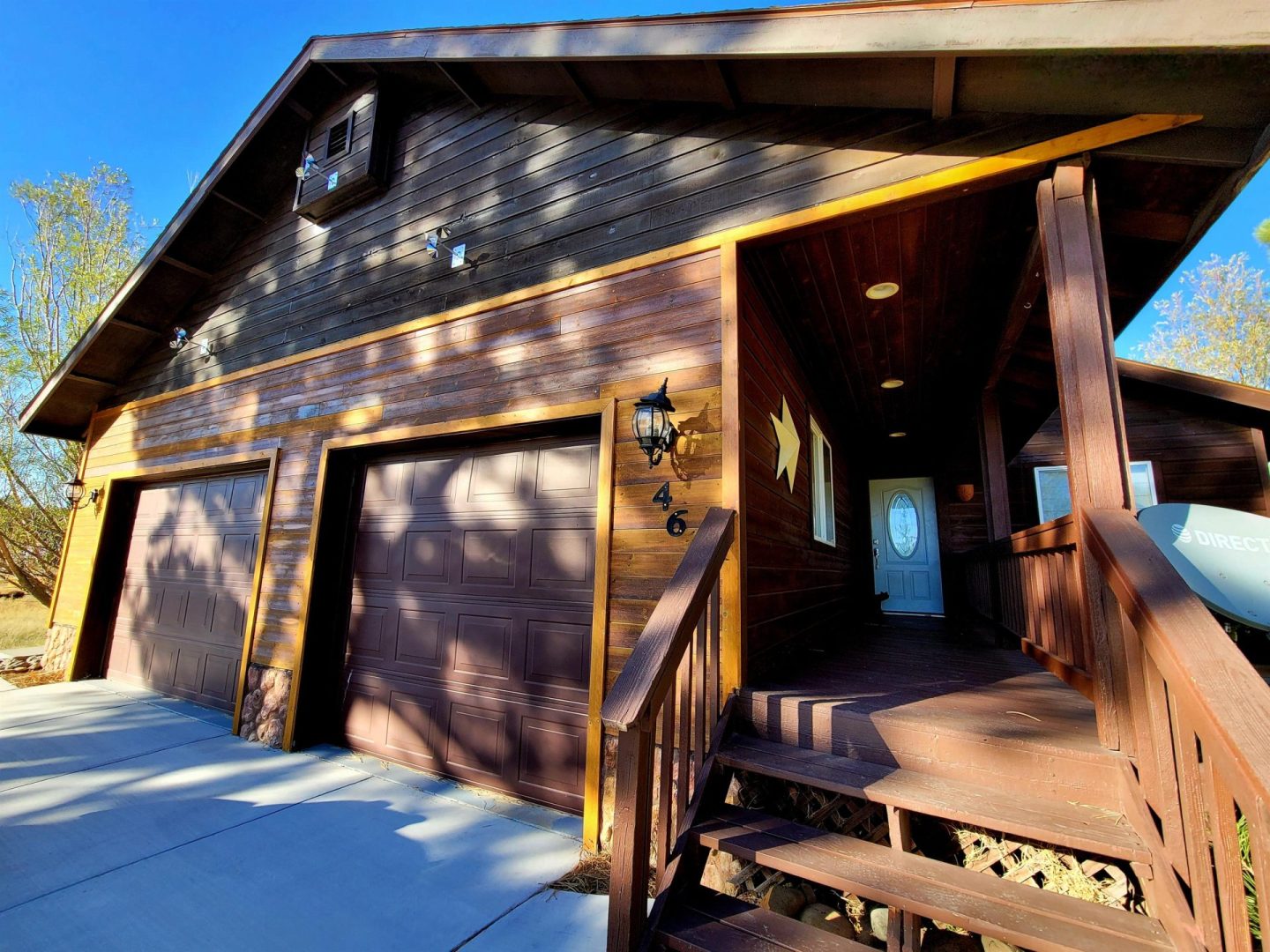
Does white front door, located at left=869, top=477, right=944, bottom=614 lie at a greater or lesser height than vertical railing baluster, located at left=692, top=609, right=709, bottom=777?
greater

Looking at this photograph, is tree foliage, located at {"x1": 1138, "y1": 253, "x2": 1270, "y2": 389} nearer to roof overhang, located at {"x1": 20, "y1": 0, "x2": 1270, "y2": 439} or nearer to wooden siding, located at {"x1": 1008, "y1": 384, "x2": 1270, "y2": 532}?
wooden siding, located at {"x1": 1008, "y1": 384, "x2": 1270, "y2": 532}

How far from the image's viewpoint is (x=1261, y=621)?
122 inches

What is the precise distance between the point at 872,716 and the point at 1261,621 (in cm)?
304

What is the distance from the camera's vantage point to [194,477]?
5543mm

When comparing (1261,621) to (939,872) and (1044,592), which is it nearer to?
(1044,592)

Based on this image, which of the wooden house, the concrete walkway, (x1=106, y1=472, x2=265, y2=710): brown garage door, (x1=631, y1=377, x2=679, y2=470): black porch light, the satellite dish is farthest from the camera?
(x1=106, y1=472, x2=265, y2=710): brown garage door

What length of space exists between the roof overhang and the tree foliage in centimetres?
1281

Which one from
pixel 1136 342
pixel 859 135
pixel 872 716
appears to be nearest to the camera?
pixel 872 716

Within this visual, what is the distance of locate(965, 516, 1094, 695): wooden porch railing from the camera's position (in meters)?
2.25

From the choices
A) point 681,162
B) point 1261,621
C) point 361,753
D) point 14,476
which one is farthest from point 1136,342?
point 14,476

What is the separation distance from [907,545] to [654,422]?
6.56 meters

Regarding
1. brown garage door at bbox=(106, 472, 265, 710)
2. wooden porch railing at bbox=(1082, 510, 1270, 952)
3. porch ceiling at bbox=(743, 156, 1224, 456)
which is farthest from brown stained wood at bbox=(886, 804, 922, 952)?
brown garage door at bbox=(106, 472, 265, 710)

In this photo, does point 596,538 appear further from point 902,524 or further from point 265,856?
point 902,524

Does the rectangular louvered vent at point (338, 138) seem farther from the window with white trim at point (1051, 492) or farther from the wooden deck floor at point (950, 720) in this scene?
the window with white trim at point (1051, 492)
